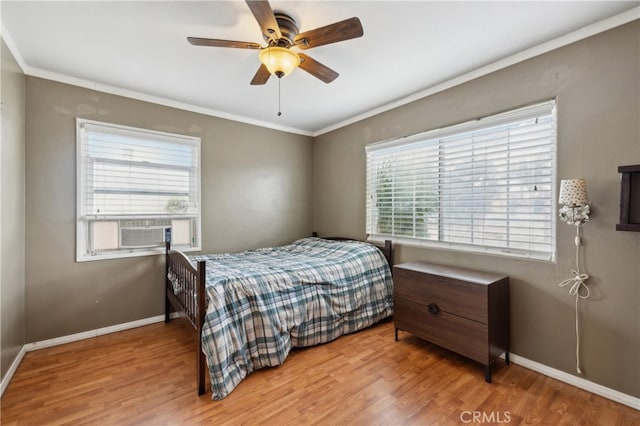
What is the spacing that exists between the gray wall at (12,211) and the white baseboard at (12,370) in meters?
0.04

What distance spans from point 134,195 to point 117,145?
52cm

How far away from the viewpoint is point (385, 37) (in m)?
2.02

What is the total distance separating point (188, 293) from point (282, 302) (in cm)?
75

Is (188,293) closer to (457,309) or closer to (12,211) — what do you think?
(12,211)

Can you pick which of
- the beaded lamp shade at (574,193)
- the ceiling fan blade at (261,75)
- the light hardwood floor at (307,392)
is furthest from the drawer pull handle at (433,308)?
the ceiling fan blade at (261,75)

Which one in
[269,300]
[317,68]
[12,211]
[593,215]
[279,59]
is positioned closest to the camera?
[279,59]

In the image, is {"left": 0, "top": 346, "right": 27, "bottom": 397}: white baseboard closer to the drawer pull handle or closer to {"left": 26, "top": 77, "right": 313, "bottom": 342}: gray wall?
{"left": 26, "top": 77, "right": 313, "bottom": 342}: gray wall

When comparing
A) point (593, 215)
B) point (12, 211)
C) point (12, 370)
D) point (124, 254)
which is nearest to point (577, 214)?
point (593, 215)

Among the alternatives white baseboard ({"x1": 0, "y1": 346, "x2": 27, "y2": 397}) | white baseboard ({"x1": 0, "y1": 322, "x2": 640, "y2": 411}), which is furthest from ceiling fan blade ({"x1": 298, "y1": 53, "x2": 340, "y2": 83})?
white baseboard ({"x1": 0, "y1": 346, "x2": 27, "y2": 397})

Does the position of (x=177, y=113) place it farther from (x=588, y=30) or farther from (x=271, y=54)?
(x=588, y=30)

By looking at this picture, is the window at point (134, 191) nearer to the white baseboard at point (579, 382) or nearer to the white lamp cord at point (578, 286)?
the white baseboard at point (579, 382)

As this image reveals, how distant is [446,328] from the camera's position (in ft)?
7.42

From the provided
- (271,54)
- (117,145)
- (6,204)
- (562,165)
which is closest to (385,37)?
(271,54)

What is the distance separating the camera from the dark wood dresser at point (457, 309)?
6.74ft
